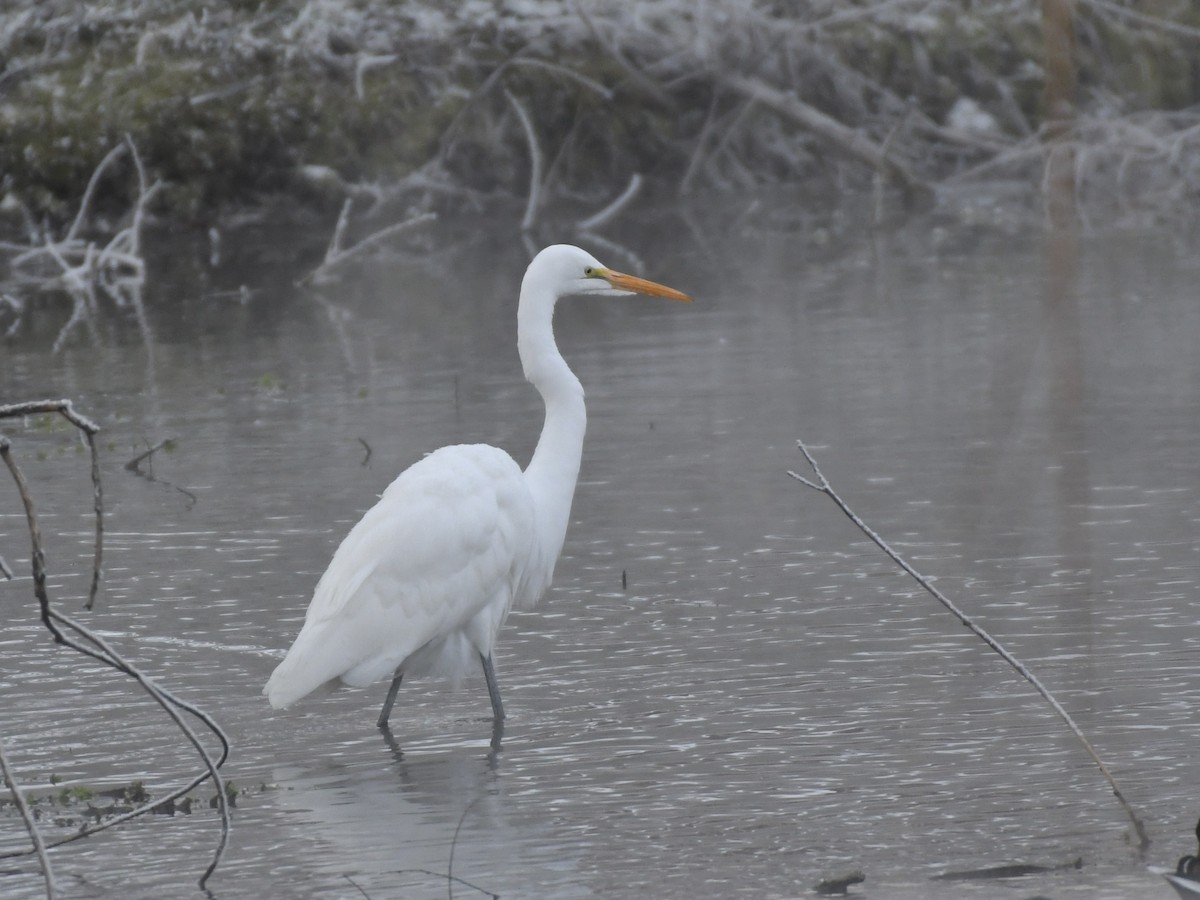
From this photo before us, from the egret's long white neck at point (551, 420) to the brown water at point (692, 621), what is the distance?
48 centimetres

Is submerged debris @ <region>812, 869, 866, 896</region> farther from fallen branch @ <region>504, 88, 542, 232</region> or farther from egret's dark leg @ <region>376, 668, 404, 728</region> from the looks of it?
fallen branch @ <region>504, 88, 542, 232</region>

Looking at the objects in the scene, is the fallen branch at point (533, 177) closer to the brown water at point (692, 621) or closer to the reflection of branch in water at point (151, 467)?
the brown water at point (692, 621)

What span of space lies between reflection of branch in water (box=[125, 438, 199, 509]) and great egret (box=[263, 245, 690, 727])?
3323 mm

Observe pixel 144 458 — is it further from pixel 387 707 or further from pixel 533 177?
pixel 533 177

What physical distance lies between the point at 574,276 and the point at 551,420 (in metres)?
0.64

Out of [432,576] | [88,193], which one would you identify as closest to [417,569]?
[432,576]

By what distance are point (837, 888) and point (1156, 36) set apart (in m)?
24.2

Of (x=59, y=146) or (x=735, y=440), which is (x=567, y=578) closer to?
(x=735, y=440)

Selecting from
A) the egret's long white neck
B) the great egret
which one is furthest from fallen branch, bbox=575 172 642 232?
the great egret

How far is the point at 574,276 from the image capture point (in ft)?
24.3

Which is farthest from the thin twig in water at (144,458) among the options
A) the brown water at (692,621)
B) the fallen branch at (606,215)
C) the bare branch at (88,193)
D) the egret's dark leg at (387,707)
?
the fallen branch at (606,215)

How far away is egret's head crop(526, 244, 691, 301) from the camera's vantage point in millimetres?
7289

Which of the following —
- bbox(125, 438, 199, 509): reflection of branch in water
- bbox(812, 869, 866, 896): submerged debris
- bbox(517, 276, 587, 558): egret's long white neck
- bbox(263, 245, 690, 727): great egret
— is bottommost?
bbox(125, 438, 199, 509): reflection of branch in water

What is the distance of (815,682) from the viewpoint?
20.7 feet
